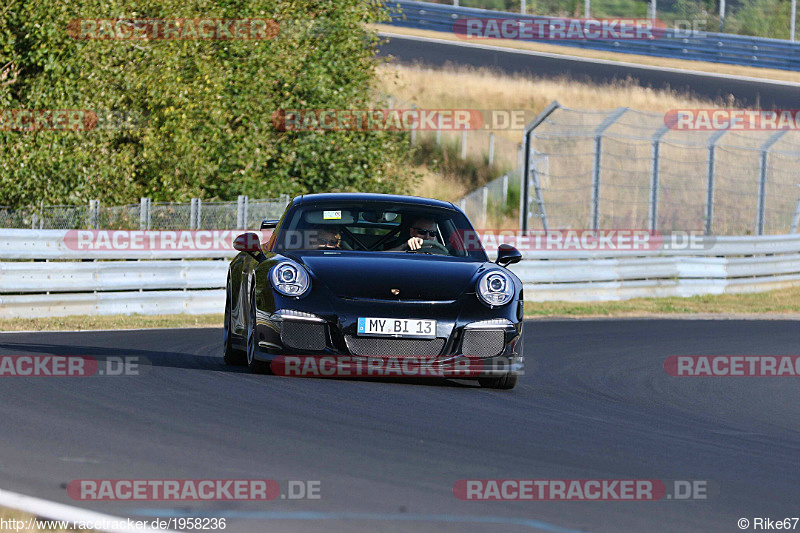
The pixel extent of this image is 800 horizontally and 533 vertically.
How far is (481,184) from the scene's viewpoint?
33.4m

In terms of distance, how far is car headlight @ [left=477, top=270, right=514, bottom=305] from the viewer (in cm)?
851

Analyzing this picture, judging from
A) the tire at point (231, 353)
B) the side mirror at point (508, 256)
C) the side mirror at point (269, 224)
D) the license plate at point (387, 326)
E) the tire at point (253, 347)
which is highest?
the side mirror at point (269, 224)

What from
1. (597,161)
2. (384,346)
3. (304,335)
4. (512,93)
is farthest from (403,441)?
(512,93)

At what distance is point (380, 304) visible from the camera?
8.22 meters

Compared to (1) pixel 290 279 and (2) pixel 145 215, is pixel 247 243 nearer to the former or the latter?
(1) pixel 290 279

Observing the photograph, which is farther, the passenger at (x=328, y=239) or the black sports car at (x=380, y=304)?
the passenger at (x=328, y=239)

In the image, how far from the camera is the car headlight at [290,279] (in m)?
8.37

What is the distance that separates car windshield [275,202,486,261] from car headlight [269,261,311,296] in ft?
2.37

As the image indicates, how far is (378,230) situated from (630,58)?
32753 mm

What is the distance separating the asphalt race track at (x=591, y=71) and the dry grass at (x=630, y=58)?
0.57 meters

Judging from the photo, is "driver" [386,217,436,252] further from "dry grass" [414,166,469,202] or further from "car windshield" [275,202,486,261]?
"dry grass" [414,166,469,202]

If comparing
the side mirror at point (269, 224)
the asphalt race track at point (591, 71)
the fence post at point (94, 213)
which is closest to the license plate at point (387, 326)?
the side mirror at point (269, 224)

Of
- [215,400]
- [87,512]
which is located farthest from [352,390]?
[87,512]

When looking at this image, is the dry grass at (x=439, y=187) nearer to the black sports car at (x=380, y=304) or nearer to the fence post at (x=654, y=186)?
the fence post at (x=654, y=186)
